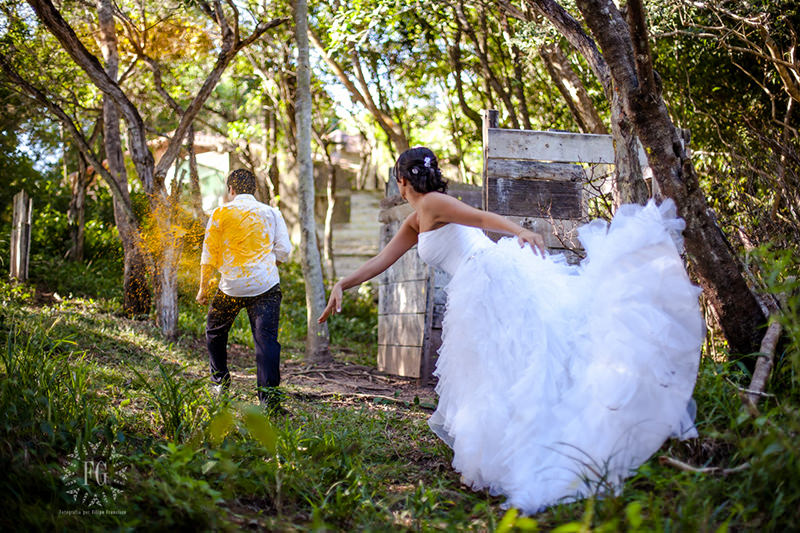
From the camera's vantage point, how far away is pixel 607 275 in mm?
3072

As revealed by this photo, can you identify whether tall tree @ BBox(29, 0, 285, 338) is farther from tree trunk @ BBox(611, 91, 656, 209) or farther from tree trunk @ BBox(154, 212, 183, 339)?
tree trunk @ BBox(611, 91, 656, 209)

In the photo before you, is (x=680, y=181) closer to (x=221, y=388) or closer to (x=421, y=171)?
(x=421, y=171)

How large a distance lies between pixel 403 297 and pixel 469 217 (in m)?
3.99

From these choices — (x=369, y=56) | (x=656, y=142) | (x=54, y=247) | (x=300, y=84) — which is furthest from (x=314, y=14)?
(x=656, y=142)

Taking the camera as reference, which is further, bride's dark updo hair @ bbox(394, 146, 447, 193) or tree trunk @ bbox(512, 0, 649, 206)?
tree trunk @ bbox(512, 0, 649, 206)

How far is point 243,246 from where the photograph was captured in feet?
16.0

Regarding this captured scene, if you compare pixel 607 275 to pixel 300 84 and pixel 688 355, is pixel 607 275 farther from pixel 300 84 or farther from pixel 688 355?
pixel 300 84

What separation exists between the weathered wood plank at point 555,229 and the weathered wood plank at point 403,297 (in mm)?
1655

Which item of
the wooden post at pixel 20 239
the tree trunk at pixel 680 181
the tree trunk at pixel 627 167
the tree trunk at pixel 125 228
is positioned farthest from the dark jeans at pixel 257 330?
the wooden post at pixel 20 239

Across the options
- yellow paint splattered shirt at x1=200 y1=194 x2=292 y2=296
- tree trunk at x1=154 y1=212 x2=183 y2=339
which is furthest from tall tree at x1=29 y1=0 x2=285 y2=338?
yellow paint splattered shirt at x1=200 y1=194 x2=292 y2=296

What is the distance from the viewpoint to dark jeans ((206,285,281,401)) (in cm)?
476

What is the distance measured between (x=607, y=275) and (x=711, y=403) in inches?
32.5

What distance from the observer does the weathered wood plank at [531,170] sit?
569 centimetres

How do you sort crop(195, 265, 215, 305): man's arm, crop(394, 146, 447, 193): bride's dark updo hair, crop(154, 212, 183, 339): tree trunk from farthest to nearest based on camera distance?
crop(154, 212, 183, 339): tree trunk < crop(195, 265, 215, 305): man's arm < crop(394, 146, 447, 193): bride's dark updo hair
